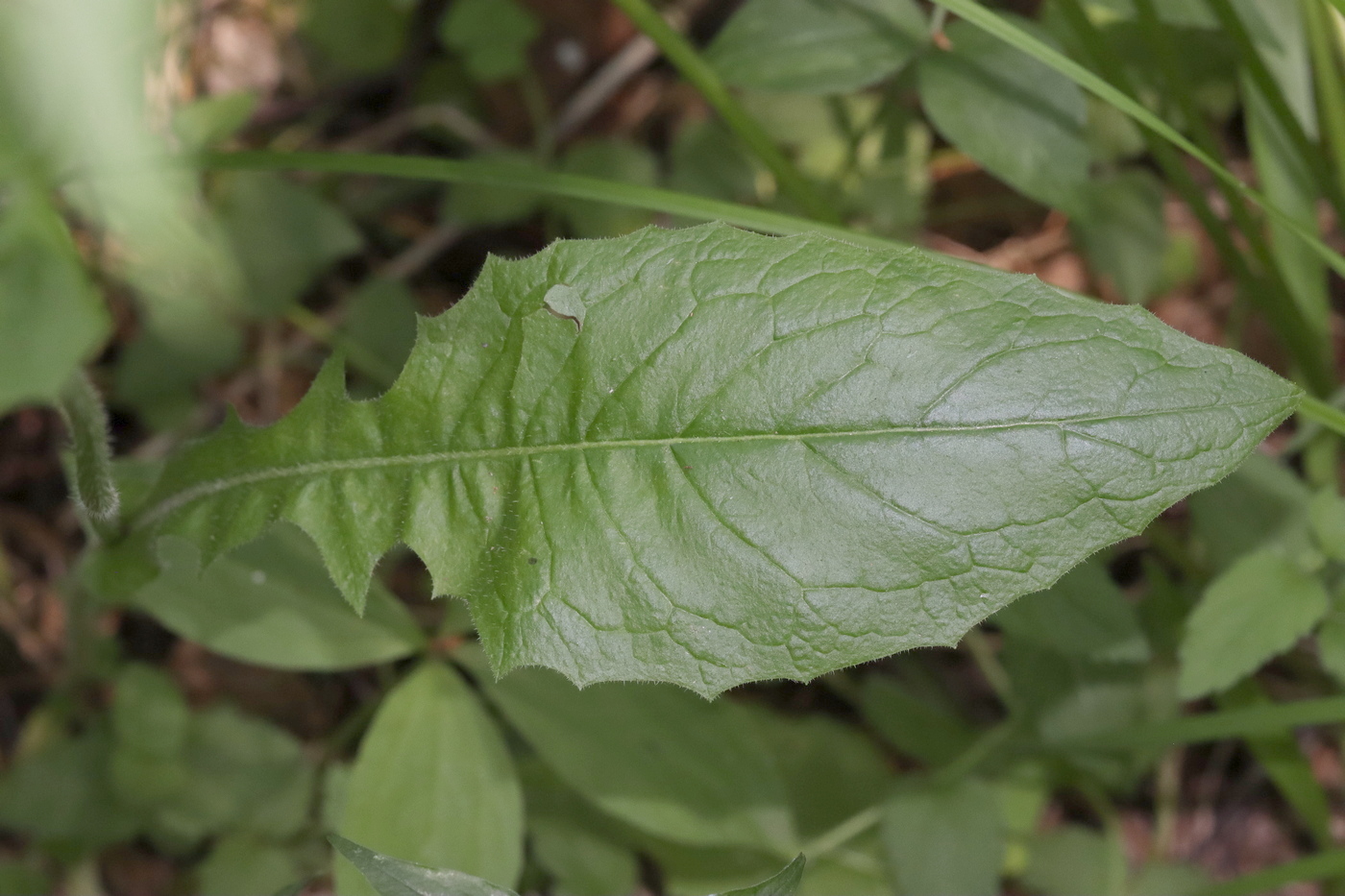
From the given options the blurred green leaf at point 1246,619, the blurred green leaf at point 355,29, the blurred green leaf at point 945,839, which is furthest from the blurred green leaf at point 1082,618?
the blurred green leaf at point 355,29

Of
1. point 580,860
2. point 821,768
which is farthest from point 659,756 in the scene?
point 821,768

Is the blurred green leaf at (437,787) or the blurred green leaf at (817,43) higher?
the blurred green leaf at (817,43)

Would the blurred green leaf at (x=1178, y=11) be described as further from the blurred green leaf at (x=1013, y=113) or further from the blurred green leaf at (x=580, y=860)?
the blurred green leaf at (x=580, y=860)

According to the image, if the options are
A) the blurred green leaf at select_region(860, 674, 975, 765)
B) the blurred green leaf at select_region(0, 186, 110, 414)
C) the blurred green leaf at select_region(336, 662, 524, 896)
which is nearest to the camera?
Answer: the blurred green leaf at select_region(0, 186, 110, 414)

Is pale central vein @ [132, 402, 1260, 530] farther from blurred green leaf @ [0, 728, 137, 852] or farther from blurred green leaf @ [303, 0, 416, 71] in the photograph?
blurred green leaf @ [303, 0, 416, 71]

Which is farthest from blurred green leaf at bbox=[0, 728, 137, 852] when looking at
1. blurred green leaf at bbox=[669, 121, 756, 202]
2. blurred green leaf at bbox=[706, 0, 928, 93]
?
blurred green leaf at bbox=[706, 0, 928, 93]

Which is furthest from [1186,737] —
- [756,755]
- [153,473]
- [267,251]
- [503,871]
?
[267,251]
